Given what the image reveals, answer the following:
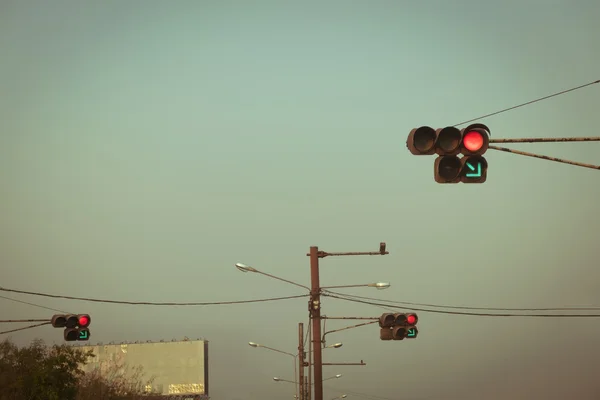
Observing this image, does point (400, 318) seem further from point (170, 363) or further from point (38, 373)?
point (170, 363)

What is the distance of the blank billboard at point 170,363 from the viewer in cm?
10444

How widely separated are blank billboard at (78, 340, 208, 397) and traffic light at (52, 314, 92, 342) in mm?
78649

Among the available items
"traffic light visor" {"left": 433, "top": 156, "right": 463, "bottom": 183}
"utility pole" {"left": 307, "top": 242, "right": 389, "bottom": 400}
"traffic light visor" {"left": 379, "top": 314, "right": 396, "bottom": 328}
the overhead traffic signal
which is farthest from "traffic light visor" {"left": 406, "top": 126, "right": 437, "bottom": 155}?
"utility pole" {"left": 307, "top": 242, "right": 389, "bottom": 400}

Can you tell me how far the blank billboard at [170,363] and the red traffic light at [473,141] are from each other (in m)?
97.5

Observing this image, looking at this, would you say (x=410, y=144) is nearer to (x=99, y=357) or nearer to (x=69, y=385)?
(x=69, y=385)

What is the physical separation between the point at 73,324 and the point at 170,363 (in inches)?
3190

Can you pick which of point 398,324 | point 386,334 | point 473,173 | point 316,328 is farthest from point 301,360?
point 473,173

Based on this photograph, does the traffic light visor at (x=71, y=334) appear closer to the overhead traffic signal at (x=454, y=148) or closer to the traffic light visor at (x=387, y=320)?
the traffic light visor at (x=387, y=320)

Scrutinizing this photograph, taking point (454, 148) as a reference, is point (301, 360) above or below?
below

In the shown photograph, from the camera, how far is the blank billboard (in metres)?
104

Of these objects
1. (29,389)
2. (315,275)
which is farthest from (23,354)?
(315,275)

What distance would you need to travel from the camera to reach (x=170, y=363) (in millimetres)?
106000

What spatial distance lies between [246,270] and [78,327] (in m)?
6.21

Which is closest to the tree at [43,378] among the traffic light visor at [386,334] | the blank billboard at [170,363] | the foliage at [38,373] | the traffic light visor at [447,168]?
the foliage at [38,373]
